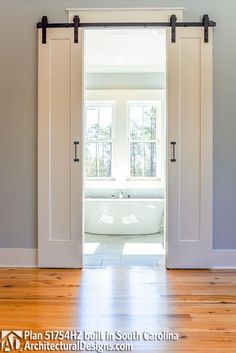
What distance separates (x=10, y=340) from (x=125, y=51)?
436 centimetres

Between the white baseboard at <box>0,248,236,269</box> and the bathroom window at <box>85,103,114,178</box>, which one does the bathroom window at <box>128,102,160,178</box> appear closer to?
the bathroom window at <box>85,103,114,178</box>

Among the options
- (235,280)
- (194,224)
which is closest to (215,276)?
(235,280)

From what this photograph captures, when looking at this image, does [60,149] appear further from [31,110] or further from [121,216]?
[121,216]

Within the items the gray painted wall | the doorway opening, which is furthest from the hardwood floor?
the doorway opening

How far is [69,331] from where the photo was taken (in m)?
2.12

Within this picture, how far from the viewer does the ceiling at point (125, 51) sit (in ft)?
14.8

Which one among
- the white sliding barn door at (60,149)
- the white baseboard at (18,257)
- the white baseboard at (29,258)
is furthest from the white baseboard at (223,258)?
the white baseboard at (18,257)

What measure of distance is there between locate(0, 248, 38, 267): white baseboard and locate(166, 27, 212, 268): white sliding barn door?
4.48 ft

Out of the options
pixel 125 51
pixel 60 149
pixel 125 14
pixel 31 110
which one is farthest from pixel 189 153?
pixel 125 51

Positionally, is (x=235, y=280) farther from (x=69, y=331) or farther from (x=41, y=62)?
(x=41, y=62)

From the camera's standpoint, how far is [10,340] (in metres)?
2.02

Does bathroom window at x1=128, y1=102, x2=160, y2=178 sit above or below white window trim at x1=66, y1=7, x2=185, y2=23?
below

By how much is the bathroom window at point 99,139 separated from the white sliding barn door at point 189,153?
113 inches

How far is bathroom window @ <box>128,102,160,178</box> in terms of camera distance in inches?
247
